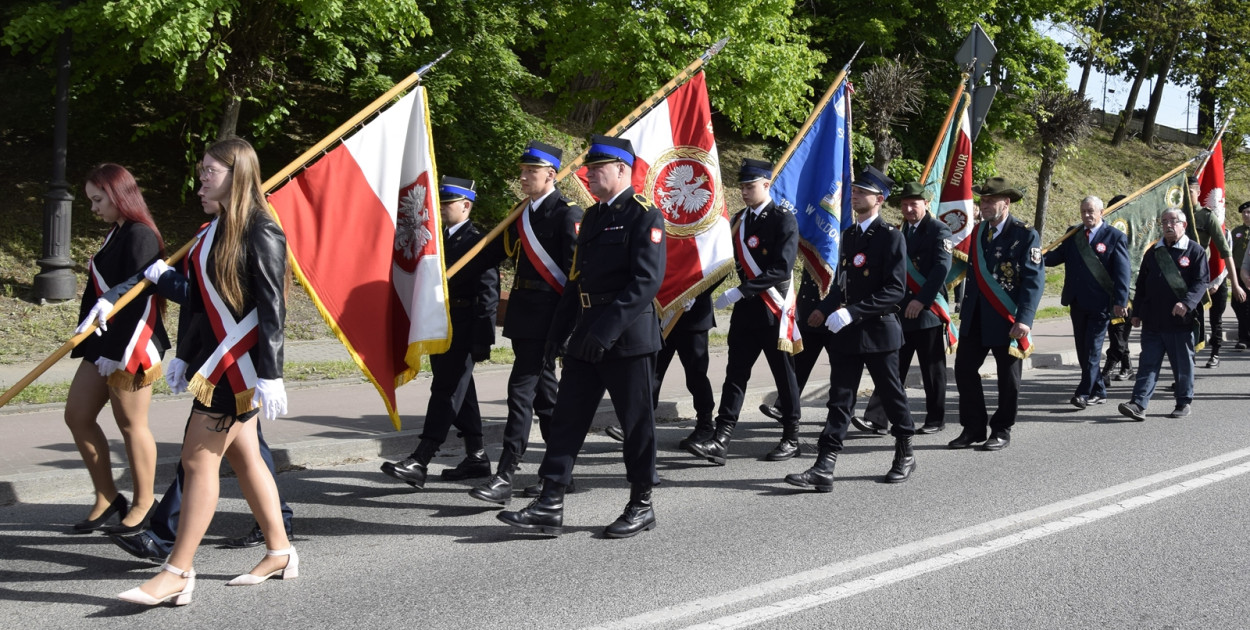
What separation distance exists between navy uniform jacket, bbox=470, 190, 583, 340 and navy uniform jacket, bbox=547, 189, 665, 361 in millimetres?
613

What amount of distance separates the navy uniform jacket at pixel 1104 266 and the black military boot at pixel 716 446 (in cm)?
380

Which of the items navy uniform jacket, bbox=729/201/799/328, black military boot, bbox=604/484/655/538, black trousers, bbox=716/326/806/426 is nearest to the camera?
black military boot, bbox=604/484/655/538

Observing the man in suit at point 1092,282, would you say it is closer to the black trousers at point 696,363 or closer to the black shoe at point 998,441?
the black shoe at point 998,441

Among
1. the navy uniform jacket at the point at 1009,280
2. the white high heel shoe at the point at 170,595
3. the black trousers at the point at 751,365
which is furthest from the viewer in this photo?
the navy uniform jacket at the point at 1009,280

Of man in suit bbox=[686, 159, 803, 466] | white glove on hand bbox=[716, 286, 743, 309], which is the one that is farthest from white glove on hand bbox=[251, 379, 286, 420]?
man in suit bbox=[686, 159, 803, 466]

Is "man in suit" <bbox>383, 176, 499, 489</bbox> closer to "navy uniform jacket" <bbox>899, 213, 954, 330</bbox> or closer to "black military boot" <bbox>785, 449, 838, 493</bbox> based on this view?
"black military boot" <bbox>785, 449, 838, 493</bbox>

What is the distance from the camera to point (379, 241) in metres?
5.82

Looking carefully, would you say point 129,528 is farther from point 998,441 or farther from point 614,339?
point 998,441

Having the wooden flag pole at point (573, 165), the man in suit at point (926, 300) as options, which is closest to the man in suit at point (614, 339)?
the wooden flag pole at point (573, 165)

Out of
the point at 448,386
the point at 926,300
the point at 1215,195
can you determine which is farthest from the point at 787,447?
the point at 1215,195

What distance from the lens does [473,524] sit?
562cm

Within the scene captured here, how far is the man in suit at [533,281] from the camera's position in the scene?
20.2ft

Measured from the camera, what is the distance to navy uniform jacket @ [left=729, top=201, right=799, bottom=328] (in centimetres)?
704

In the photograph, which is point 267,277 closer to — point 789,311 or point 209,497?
point 209,497
